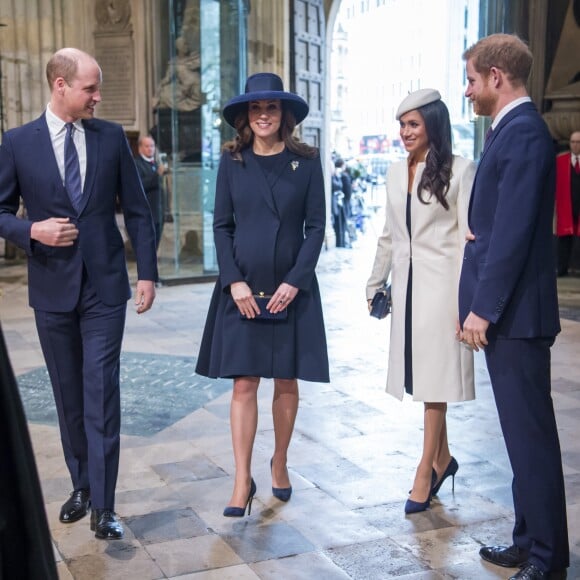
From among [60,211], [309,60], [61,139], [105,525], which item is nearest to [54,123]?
[61,139]

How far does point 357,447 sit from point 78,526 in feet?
5.40

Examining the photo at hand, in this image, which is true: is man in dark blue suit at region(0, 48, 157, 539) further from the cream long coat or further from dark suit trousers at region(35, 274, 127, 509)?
the cream long coat

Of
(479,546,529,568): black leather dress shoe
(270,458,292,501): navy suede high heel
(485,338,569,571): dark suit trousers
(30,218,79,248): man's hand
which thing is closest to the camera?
(485,338,569,571): dark suit trousers

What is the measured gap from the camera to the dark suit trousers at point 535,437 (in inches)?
124

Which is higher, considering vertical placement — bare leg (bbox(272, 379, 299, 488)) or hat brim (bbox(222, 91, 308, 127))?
hat brim (bbox(222, 91, 308, 127))

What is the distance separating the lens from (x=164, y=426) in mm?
5344

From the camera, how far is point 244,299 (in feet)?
12.7

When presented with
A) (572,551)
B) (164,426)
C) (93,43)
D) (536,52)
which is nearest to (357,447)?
(164,426)

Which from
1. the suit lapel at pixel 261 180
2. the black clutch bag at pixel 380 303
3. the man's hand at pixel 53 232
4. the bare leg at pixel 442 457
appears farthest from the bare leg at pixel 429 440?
the man's hand at pixel 53 232

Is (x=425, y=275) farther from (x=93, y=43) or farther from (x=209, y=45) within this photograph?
(x=93, y=43)

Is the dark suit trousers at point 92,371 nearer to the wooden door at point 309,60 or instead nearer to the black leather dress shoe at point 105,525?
the black leather dress shoe at point 105,525

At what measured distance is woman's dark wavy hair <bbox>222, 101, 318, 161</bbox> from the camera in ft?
13.1

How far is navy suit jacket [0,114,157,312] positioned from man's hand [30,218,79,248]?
44 millimetres

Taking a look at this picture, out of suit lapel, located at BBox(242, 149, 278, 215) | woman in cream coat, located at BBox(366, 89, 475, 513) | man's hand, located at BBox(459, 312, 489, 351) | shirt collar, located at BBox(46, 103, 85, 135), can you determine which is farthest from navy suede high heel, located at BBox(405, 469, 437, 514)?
shirt collar, located at BBox(46, 103, 85, 135)
